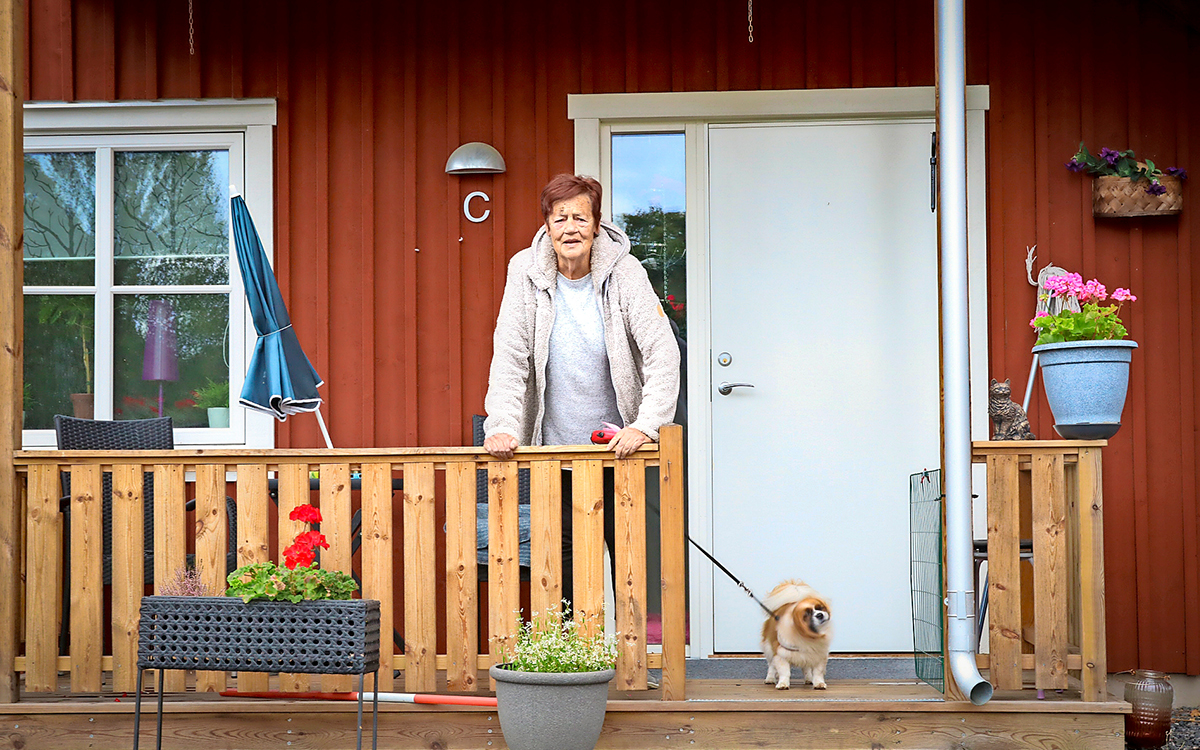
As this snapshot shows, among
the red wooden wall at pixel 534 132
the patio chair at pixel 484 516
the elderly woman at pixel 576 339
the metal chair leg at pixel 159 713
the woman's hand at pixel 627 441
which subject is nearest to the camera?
the metal chair leg at pixel 159 713

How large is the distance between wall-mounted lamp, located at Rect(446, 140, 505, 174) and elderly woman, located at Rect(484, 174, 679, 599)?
1.20 metres

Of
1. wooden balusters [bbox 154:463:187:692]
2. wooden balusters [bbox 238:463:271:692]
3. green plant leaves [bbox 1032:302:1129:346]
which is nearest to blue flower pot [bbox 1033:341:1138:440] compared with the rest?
green plant leaves [bbox 1032:302:1129:346]

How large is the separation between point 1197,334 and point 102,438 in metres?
4.24

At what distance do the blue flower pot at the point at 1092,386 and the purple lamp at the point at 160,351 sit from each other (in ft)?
11.2

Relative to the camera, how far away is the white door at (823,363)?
4676 millimetres

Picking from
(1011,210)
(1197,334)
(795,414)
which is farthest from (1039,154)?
(795,414)

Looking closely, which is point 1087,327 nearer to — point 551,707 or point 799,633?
point 799,633

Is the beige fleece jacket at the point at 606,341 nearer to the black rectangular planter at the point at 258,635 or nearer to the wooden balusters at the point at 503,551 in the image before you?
the wooden balusters at the point at 503,551

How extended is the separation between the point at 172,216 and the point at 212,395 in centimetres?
78

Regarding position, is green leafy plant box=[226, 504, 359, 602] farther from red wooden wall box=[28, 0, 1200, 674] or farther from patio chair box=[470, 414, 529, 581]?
red wooden wall box=[28, 0, 1200, 674]

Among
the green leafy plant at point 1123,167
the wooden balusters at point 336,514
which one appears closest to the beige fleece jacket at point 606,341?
the wooden balusters at point 336,514

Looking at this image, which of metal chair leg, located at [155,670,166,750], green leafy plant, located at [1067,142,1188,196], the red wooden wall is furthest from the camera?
the red wooden wall

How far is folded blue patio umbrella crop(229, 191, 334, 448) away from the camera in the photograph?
3.98 metres

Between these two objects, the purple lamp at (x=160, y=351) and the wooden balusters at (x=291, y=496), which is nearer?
the wooden balusters at (x=291, y=496)
